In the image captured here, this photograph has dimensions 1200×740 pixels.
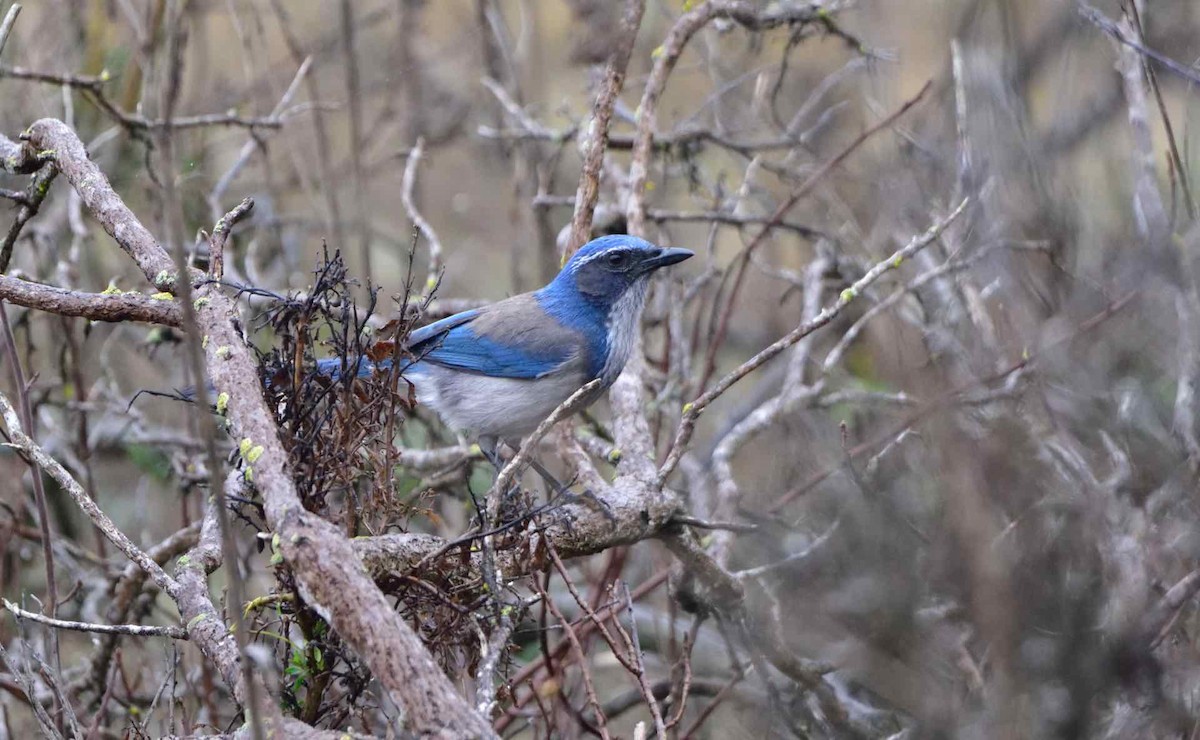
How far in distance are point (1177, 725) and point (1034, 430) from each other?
3.86ft

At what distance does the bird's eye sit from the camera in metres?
5.28

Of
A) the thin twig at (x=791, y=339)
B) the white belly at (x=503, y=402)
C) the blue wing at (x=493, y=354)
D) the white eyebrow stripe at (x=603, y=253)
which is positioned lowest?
the thin twig at (x=791, y=339)

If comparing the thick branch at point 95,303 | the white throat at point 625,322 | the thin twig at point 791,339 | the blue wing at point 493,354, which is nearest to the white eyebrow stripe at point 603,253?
the white throat at point 625,322

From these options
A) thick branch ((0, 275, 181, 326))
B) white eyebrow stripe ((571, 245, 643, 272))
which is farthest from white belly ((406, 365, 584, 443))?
thick branch ((0, 275, 181, 326))

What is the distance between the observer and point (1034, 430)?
3.40 meters

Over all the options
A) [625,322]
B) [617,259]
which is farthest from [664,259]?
[625,322]

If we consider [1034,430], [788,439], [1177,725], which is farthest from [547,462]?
[1177,725]

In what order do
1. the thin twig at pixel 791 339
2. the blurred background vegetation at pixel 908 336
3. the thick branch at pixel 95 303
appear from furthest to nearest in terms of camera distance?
the thin twig at pixel 791 339, the thick branch at pixel 95 303, the blurred background vegetation at pixel 908 336

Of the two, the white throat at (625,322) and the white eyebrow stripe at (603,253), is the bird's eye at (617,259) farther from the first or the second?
the white throat at (625,322)

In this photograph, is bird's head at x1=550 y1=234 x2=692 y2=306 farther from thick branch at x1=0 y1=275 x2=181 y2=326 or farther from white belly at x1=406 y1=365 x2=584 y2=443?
thick branch at x1=0 y1=275 x2=181 y2=326

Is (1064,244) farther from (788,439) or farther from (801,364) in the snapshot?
(801,364)

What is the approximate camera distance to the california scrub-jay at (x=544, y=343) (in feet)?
17.4

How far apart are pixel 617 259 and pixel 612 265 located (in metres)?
0.04

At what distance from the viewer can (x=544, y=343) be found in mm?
5465
